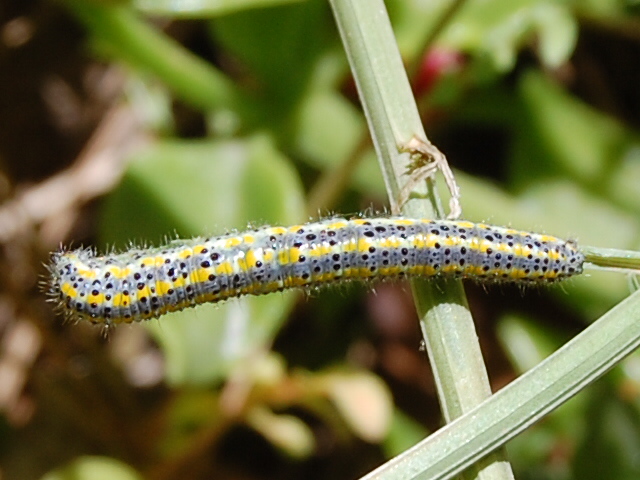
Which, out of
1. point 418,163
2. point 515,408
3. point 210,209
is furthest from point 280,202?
point 515,408

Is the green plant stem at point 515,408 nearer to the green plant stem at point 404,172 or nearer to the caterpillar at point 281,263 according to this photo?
the green plant stem at point 404,172

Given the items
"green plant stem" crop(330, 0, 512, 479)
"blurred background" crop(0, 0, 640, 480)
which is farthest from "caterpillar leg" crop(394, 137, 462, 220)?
"blurred background" crop(0, 0, 640, 480)

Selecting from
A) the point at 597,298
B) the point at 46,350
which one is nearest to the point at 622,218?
the point at 597,298

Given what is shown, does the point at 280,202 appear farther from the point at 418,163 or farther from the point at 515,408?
the point at 515,408

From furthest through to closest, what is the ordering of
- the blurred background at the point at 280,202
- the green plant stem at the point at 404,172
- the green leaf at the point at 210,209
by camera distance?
the blurred background at the point at 280,202 → the green leaf at the point at 210,209 → the green plant stem at the point at 404,172

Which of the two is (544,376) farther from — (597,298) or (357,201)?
(357,201)

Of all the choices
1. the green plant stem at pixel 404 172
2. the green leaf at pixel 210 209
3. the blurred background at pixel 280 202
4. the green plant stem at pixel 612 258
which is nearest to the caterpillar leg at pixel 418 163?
the green plant stem at pixel 404 172
